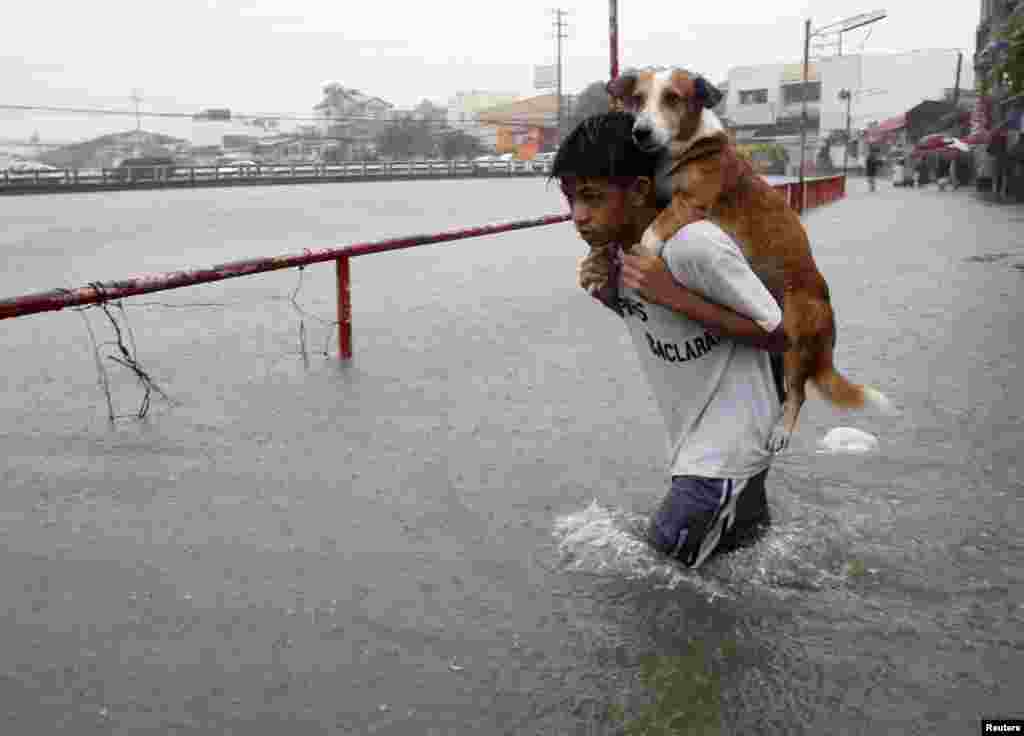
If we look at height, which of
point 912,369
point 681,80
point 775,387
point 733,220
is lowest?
point 912,369

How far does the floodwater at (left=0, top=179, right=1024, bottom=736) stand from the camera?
2.75 metres

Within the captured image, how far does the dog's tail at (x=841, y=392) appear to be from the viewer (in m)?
3.43

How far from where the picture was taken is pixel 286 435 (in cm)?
544

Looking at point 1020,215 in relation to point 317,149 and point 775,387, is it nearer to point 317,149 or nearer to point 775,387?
point 775,387

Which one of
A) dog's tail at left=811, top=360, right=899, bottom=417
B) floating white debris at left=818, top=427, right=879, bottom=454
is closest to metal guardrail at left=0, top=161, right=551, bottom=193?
floating white debris at left=818, top=427, right=879, bottom=454

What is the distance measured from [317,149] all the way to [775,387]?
100868 mm

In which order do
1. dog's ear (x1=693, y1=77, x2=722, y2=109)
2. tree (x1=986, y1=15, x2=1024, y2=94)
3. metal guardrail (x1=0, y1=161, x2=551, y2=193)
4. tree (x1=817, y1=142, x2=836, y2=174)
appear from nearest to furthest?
dog's ear (x1=693, y1=77, x2=722, y2=109), tree (x1=986, y1=15, x2=1024, y2=94), metal guardrail (x1=0, y1=161, x2=551, y2=193), tree (x1=817, y1=142, x2=836, y2=174)

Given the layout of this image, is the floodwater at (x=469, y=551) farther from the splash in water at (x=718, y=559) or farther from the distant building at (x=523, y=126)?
the distant building at (x=523, y=126)

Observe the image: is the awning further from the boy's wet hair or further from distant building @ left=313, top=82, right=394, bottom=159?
the boy's wet hair

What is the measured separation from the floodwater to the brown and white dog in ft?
2.00

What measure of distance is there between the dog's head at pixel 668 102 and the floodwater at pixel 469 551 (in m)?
1.43

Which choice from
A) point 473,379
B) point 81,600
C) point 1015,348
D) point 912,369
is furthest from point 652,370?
point 1015,348

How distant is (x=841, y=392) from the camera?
343 cm

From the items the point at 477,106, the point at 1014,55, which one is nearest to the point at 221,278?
the point at 1014,55
